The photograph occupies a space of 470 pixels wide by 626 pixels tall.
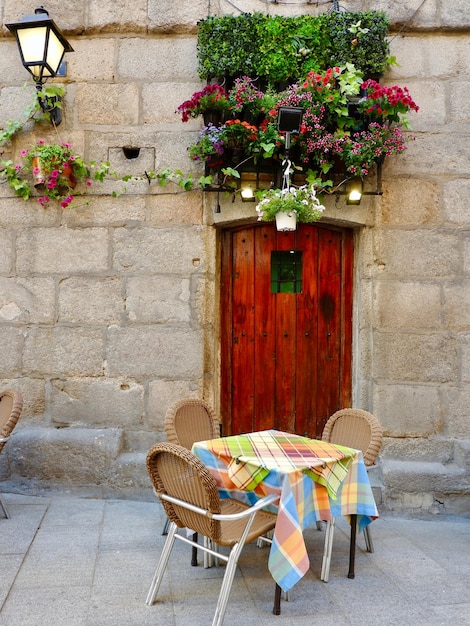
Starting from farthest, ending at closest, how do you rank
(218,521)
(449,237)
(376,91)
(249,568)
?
(449,237) → (376,91) → (249,568) → (218,521)

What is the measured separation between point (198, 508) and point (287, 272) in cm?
243

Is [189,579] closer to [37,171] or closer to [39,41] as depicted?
[37,171]

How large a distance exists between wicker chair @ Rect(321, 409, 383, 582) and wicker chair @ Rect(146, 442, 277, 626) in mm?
662

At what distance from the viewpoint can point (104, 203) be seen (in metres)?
4.21

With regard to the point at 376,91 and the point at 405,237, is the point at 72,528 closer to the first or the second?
the point at 405,237

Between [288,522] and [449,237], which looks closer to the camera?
[288,522]

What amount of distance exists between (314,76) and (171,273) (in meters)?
1.79

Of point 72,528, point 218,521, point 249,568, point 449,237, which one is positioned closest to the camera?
point 218,521

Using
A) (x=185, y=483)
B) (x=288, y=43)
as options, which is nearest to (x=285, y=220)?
(x=288, y=43)

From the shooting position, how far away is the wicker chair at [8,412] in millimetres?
3398

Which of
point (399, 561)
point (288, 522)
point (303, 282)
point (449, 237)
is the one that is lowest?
point (399, 561)

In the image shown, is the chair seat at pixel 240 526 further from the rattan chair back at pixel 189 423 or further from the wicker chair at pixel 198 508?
the rattan chair back at pixel 189 423

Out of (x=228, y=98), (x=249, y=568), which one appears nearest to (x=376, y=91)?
(x=228, y=98)

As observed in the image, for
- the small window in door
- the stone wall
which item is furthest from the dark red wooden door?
the stone wall
